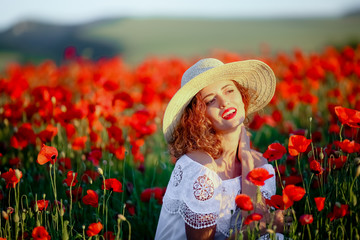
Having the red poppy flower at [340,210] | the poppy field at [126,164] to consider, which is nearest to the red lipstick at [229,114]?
the poppy field at [126,164]

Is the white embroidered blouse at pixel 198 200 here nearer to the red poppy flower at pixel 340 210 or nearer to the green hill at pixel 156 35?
the red poppy flower at pixel 340 210

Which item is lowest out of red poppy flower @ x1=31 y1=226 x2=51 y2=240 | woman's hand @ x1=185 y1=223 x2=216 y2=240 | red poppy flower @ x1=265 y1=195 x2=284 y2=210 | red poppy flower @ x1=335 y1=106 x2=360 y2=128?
woman's hand @ x1=185 y1=223 x2=216 y2=240

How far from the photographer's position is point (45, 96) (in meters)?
3.29

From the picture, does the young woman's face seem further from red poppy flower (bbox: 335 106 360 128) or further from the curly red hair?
red poppy flower (bbox: 335 106 360 128)

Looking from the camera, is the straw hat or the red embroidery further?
the straw hat

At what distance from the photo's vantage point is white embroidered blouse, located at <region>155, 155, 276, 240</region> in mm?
1877

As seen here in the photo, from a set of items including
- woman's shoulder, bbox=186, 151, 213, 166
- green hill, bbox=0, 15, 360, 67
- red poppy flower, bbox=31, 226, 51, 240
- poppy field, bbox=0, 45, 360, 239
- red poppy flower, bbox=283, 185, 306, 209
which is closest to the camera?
red poppy flower, bbox=283, 185, 306, 209

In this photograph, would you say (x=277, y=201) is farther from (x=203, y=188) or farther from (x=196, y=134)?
(x=196, y=134)

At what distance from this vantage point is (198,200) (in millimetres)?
1876

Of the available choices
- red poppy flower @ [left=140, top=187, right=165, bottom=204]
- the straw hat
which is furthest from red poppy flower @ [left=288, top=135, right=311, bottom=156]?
red poppy flower @ [left=140, top=187, right=165, bottom=204]

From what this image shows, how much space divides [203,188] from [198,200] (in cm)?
6

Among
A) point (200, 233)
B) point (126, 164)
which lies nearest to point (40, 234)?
point (200, 233)

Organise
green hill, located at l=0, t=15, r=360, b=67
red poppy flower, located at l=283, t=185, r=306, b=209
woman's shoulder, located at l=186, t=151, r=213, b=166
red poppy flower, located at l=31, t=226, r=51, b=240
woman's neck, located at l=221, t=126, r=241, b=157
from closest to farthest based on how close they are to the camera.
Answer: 1. red poppy flower, located at l=283, t=185, r=306, b=209
2. red poppy flower, located at l=31, t=226, r=51, b=240
3. woman's shoulder, located at l=186, t=151, r=213, b=166
4. woman's neck, located at l=221, t=126, r=241, b=157
5. green hill, located at l=0, t=15, r=360, b=67

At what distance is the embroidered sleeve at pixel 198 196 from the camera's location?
6.15 ft
